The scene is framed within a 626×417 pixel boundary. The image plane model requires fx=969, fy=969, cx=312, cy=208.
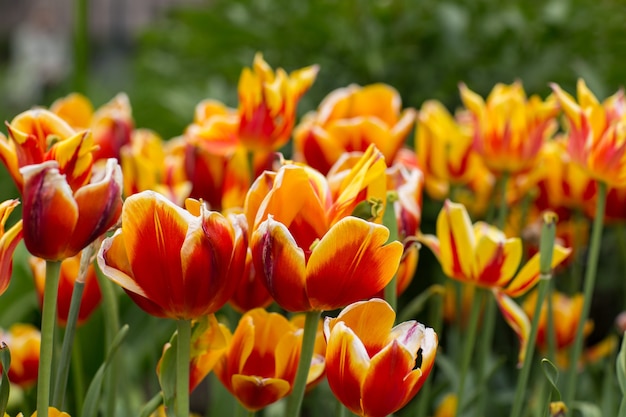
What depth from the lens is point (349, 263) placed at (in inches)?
25.5

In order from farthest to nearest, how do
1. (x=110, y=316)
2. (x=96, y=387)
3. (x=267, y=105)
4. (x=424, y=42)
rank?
(x=424, y=42), (x=267, y=105), (x=110, y=316), (x=96, y=387)

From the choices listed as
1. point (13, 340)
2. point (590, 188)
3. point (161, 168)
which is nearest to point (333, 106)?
point (161, 168)

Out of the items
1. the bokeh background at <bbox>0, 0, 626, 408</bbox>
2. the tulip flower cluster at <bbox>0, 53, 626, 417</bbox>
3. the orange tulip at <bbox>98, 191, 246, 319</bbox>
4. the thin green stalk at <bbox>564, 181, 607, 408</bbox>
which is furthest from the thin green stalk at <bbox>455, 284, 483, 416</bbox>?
the bokeh background at <bbox>0, 0, 626, 408</bbox>

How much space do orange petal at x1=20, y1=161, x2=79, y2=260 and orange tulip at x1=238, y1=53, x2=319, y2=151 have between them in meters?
0.44

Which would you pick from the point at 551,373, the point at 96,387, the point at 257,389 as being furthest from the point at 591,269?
the point at 96,387

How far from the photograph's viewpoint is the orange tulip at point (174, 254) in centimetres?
63

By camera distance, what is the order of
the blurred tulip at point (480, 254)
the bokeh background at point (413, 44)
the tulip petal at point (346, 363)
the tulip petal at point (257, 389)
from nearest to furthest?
the tulip petal at point (346, 363) → the tulip petal at point (257, 389) → the blurred tulip at point (480, 254) → the bokeh background at point (413, 44)

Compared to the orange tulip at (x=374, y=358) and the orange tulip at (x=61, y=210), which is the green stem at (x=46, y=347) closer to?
the orange tulip at (x=61, y=210)

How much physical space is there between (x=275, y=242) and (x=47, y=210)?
150mm

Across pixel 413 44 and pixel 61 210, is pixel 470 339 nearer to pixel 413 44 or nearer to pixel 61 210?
pixel 61 210

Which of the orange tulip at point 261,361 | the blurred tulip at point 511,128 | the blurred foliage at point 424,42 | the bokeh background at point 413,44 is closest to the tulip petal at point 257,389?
the orange tulip at point 261,361

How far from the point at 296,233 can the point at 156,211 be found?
118mm

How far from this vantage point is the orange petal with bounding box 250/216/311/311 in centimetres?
64

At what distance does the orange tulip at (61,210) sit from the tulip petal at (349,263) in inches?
5.7
